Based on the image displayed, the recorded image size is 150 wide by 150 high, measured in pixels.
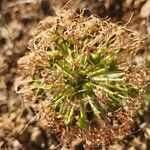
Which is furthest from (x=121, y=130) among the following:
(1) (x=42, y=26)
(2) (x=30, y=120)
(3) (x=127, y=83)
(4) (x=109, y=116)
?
(1) (x=42, y=26)

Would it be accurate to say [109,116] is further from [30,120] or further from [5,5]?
[5,5]

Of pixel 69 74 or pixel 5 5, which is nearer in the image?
pixel 69 74

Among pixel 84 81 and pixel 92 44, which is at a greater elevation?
pixel 92 44

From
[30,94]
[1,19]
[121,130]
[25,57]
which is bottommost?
[121,130]

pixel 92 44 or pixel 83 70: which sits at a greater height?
pixel 92 44

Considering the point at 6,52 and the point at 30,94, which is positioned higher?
the point at 6,52

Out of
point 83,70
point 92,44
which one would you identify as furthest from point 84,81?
point 92,44

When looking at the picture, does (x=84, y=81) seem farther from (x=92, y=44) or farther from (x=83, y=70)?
(x=92, y=44)
